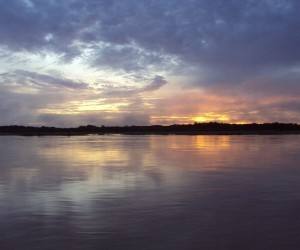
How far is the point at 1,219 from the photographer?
9.91 metres

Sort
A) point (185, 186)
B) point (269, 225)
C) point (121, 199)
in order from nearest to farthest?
point (269, 225) → point (121, 199) → point (185, 186)

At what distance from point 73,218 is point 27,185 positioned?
6.35m

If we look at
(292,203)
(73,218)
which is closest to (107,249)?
(73,218)

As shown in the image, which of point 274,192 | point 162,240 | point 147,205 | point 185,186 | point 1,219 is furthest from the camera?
point 185,186

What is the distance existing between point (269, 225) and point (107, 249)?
3903 mm

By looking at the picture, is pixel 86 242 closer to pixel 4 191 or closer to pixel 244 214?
pixel 244 214

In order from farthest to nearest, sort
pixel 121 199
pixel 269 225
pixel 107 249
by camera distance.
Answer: pixel 121 199 < pixel 269 225 < pixel 107 249

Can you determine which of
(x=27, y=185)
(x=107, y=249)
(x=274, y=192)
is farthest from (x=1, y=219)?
(x=274, y=192)

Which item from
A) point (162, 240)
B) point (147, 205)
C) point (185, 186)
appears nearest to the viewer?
point (162, 240)

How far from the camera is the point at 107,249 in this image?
7.55 metres

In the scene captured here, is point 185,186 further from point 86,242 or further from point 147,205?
point 86,242

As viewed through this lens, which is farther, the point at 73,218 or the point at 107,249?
the point at 73,218

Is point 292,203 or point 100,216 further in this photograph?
point 292,203

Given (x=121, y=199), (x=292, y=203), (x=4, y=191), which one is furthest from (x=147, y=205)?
(x=4, y=191)
